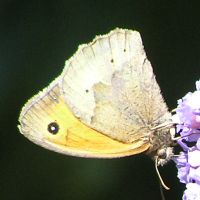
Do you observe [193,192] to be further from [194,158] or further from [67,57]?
[67,57]

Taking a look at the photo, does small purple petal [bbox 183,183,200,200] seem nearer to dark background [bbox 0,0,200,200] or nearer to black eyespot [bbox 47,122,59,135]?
black eyespot [bbox 47,122,59,135]

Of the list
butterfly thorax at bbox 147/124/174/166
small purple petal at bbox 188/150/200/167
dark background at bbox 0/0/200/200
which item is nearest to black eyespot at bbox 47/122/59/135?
butterfly thorax at bbox 147/124/174/166

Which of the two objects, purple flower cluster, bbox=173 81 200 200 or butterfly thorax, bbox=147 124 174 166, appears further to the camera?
butterfly thorax, bbox=147 124 174 166

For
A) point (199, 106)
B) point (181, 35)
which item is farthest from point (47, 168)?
point (199, 106)

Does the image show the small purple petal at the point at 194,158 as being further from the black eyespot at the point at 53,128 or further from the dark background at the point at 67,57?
the dark background at the point at 67,57

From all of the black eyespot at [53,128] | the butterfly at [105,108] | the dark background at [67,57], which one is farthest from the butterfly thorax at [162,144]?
the dark background at [67,57]

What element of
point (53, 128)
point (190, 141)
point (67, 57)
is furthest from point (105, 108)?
point (67, 57)

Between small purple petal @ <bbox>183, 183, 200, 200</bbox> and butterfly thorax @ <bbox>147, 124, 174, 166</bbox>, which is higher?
butterfly thorax @ <bbox>147, 124, 174, 166</bbox>

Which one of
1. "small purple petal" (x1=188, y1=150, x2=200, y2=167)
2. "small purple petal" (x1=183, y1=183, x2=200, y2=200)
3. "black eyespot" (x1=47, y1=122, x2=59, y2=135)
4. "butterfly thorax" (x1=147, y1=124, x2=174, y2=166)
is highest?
"black eyespot" (x1=47, y1=122, x2=59, y2=135)
